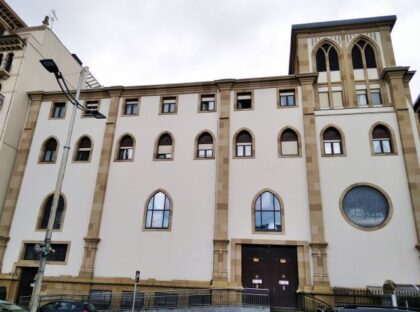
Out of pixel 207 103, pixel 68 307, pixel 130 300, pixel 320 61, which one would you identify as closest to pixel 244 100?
pixel 207 103

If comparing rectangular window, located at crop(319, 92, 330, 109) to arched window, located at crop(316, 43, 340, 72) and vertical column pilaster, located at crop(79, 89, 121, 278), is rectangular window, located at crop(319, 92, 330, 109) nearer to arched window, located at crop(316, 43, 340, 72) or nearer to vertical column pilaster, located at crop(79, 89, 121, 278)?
arched window, located at crop(316, 43, 340, 72)

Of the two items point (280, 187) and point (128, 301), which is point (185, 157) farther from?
point (128, 301)

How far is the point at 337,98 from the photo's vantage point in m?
23.4

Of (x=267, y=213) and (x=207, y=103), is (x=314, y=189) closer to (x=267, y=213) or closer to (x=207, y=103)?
(x=267, y=213)

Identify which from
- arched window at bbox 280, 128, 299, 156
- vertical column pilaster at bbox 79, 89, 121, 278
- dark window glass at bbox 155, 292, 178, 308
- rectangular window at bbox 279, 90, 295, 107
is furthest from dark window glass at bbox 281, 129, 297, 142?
vertical column pilaster at bbox 79, 89, 121, 278

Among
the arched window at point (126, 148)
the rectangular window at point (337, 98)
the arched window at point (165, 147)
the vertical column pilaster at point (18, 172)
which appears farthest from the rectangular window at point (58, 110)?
the rectangular window at point (337, 98)

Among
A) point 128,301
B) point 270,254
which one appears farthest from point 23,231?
point 270,254

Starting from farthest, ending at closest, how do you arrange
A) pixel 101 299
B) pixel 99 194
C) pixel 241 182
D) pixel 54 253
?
pixel 99 194
pixel 54 253
pixel 241 182
pixel 101 299

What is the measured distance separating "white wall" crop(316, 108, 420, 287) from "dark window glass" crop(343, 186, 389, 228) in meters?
0.43

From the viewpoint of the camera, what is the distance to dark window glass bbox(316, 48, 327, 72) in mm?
24492

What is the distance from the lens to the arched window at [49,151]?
25212 mm

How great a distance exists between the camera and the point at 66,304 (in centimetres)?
1593

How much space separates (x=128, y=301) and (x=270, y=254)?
917 centimetres

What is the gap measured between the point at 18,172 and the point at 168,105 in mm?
12454
